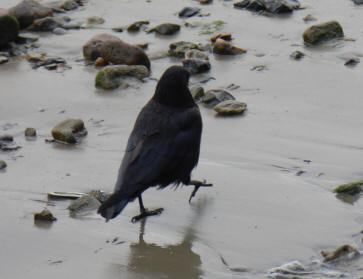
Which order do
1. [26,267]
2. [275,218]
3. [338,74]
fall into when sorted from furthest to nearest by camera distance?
[338,74], [275,218], [26,267]

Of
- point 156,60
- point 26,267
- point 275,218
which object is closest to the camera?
point 26,267

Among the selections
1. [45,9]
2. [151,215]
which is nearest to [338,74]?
[151,215]

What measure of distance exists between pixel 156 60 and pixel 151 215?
10.3 feet

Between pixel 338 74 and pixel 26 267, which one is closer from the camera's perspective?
pixel 26 267

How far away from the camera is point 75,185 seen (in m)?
5.33

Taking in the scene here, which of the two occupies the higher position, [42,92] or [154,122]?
[154,122]

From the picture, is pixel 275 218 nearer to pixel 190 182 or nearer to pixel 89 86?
pixel 190 182

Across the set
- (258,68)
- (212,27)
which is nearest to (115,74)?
(258,68)

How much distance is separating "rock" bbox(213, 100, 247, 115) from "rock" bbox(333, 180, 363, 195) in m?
1.54

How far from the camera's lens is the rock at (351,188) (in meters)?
5.06

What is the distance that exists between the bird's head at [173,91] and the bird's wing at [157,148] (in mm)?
89

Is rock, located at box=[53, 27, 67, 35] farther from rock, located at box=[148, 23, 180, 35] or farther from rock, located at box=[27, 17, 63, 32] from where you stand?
rock, located at box=[148, 23, 180, 35]

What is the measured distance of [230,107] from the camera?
6445mm

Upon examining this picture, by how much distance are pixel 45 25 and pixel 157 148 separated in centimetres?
420
